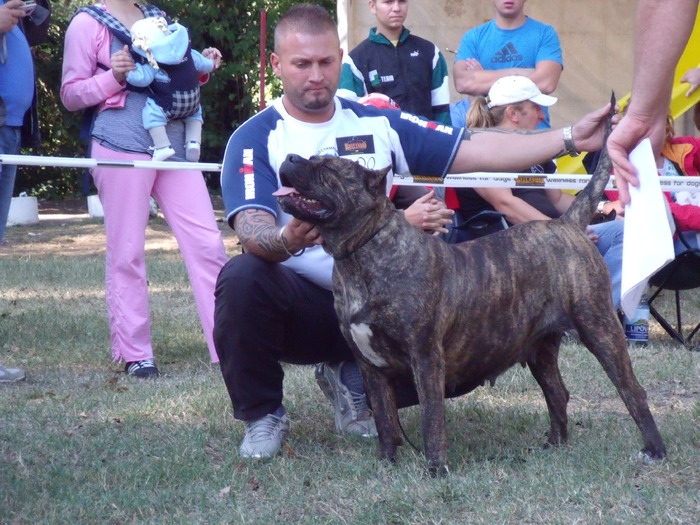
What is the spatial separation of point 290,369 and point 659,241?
3100mm

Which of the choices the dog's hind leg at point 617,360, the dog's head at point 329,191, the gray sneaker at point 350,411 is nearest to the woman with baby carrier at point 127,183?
the gray sneaker at point 350,411

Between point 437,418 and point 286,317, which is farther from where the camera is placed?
point 286,317

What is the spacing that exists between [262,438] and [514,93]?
3.11 meters

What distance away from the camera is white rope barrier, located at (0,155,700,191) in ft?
17.9

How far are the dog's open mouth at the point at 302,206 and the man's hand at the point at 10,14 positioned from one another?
2.58 m

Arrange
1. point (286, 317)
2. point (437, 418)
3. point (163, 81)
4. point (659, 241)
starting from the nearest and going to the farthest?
point (659, 241)
point (437, 418)
point (286, 317)
point (163, 81)

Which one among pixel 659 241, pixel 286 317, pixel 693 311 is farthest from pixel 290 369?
pixel 693 311

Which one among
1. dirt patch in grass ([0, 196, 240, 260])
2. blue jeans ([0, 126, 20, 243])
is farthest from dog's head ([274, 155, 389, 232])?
dirt patch in grass ([0, 196, 240, 260])

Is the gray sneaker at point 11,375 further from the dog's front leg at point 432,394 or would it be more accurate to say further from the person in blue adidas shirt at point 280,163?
the dog's front leg at point 432,394

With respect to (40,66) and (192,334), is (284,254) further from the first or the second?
(40,66)

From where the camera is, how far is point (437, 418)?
3.59 m

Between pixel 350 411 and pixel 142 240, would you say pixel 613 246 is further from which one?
pixel 142 240

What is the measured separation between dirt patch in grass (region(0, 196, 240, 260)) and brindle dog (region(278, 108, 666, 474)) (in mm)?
7731

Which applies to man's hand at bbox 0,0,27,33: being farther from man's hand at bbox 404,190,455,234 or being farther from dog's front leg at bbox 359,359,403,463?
dog's front leg at bbox 359,359,403,463
